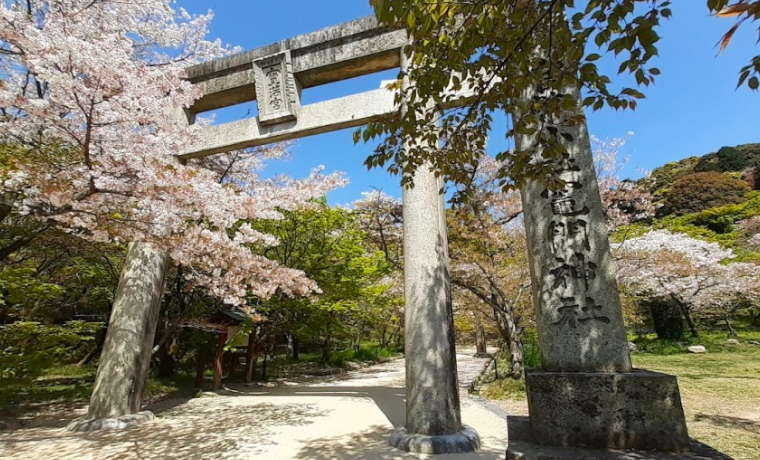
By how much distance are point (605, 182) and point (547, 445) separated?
1076cm

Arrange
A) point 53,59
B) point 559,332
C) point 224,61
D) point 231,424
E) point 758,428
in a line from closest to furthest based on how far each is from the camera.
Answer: point 559,332, point 53,59, point 758,428, point 231,424, point 224,61

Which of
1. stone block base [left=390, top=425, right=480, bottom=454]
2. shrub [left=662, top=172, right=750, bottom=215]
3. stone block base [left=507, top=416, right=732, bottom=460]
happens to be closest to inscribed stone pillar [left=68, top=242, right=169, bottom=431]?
stone block base [left=390, top=425, right=480, bottom=454]

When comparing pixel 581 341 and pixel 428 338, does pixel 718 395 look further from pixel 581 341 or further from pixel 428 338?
pixel 581 341

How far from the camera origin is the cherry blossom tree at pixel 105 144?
3.90 meters

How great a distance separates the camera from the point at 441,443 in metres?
4.37

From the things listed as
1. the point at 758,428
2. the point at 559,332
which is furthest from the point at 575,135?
the point at 758,428

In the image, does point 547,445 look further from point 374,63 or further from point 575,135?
point 374,63

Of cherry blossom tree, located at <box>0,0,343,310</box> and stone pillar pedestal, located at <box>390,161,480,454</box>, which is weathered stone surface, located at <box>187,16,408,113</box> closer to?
cherry blossom tree, located at <box>0,0,343,310</box>

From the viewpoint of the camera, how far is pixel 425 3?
1.97 metres

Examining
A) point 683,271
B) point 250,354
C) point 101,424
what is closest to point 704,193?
point 683,271

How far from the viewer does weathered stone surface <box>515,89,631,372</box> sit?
2357 mm

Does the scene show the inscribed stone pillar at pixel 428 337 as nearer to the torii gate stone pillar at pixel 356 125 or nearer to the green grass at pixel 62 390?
the torii gate stone pillar at pixel 356 125

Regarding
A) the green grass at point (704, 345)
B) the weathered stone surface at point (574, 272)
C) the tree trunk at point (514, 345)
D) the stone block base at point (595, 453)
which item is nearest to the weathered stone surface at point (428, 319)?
the weathered stone surface at point (574, 272)

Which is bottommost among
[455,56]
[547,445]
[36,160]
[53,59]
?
[547,445]
